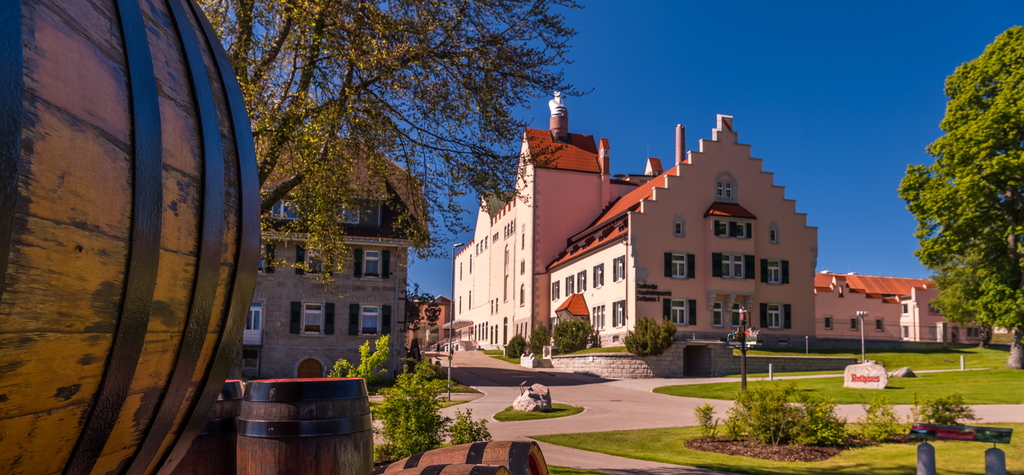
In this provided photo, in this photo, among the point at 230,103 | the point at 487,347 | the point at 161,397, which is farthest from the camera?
the point at 487,347

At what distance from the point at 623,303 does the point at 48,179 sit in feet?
133

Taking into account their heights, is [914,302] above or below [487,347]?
above

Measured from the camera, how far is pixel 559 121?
56.5 meters

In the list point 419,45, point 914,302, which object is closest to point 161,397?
point 419,45

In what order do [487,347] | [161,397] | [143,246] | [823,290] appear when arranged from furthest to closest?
[487,347] → [823,290] → [161,397] → [143,246]

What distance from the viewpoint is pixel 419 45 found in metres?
9.08

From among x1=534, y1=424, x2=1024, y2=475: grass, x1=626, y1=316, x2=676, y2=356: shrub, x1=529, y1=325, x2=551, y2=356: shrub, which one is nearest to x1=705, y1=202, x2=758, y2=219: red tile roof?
x1=626, y1=316, x2=676, y2=356: shrub

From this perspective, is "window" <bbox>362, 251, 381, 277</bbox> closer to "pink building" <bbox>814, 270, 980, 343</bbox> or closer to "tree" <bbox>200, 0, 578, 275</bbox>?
"tree" <bbox>200, 0, 578, 275</bbox>

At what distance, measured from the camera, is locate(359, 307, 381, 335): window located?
3203 cm

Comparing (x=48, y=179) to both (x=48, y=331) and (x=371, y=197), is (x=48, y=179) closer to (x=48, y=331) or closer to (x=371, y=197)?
(x=48, y=331)

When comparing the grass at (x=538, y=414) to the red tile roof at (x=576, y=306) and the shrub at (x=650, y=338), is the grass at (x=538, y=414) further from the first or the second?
the red tile roof at (x=576, y=306)

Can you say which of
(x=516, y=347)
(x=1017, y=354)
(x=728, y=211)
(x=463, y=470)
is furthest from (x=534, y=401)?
(x=516, y=347)

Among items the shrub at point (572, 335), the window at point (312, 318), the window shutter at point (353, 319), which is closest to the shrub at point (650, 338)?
the shrub at point (572, 335)

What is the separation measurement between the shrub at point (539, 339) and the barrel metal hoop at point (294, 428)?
146ft
